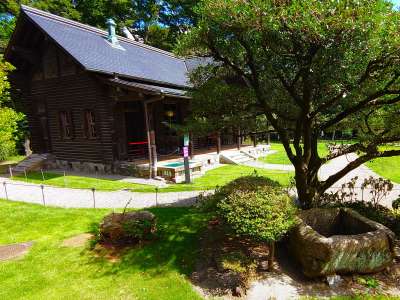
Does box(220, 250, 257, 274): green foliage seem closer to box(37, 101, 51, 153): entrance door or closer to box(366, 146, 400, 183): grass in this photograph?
box(366, 146, 400, 183): grass

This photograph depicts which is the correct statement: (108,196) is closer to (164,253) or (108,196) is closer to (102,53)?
(164,253)

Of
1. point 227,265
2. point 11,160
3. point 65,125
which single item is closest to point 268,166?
point 65,125

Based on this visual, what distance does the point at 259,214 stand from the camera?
542 cm

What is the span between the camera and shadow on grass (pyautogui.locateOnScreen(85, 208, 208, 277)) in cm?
616

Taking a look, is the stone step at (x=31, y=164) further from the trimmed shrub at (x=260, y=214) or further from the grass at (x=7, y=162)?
the trimmed shrub at (x=260, y=214)

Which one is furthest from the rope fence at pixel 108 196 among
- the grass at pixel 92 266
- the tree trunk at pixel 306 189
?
the tree trunk at pixel 306 189

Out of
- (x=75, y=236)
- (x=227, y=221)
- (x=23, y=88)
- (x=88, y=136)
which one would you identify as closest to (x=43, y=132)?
(x=23, y=88)

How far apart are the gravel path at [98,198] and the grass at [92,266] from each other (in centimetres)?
163

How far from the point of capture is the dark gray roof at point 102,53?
51.5ft

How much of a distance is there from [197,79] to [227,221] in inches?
172

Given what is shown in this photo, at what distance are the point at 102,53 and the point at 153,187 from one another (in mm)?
9263

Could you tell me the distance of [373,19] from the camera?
4.66 meters

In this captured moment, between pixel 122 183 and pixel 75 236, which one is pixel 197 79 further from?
pixel 122 183

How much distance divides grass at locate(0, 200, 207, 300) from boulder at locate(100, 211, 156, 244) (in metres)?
0.34
